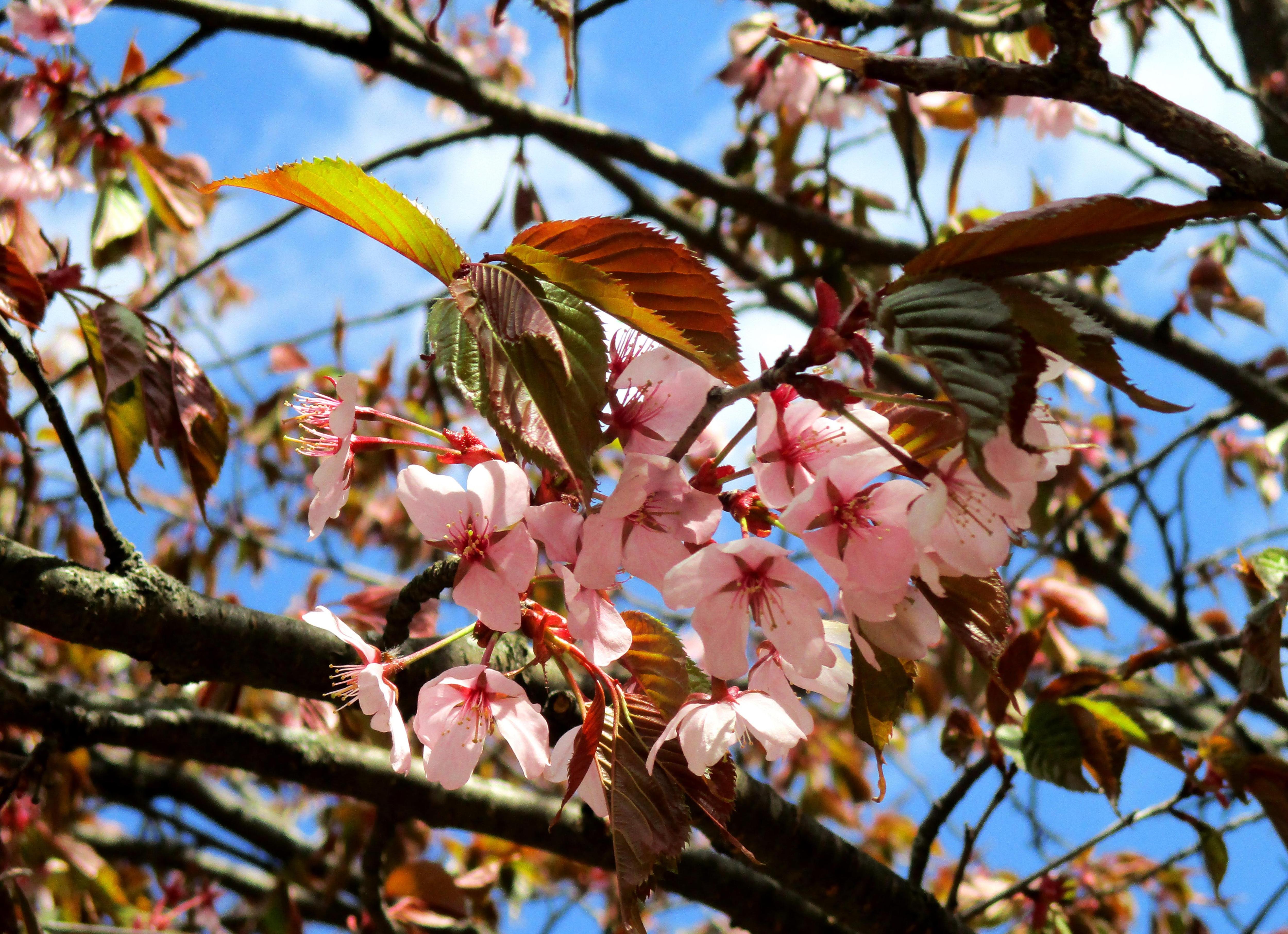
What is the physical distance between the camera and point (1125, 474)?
7.32 feet

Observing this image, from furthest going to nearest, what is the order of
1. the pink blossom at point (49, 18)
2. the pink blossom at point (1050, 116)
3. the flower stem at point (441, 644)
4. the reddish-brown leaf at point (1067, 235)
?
the pink blossom at point (1050, 116) < the pink blossom at point (49, 18) < the flower stem at point (441, 644) < the reddish-brown leaf at point (1067, 235)

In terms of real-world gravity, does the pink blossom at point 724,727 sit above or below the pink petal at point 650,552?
below

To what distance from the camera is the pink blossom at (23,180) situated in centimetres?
148

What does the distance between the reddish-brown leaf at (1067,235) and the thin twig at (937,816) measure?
89 cm

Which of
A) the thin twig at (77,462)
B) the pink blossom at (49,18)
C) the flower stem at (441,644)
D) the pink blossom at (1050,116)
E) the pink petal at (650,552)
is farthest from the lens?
the pink blossom at (1050,116)

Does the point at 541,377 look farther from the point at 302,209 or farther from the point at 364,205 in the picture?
the point at 302,209

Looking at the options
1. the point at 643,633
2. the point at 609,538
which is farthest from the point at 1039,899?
the point at 609,538

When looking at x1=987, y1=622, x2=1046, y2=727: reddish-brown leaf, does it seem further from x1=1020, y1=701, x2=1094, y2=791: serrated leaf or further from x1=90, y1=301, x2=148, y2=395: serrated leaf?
x1=90, y1=301, x2=148, y2=395: serrated leaf

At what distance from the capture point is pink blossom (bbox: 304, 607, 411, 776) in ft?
2.45

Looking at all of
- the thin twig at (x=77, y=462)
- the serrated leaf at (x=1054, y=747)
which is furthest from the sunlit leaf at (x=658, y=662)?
the serrated leaf at (x=1054, y=747)

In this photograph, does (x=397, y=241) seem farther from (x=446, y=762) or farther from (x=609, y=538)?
(x=446, y=762)

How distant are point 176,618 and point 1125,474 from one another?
1.99 metres

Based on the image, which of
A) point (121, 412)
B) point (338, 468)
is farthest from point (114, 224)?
point (338, 468)

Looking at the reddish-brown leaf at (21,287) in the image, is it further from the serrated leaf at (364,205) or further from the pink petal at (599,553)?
the pink petal at (599,553)
